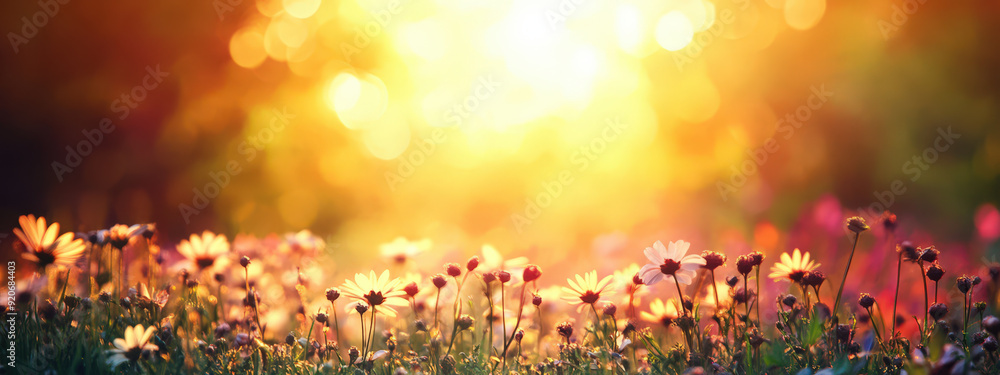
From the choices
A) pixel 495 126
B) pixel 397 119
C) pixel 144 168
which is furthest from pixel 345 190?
pixel 144 168

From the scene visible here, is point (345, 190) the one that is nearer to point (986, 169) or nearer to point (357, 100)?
point (357, 100)

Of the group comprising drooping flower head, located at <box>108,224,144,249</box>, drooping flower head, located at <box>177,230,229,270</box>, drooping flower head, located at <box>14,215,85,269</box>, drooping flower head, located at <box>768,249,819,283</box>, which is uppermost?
drooping flower head, located at <box>177,230,229,270</box>

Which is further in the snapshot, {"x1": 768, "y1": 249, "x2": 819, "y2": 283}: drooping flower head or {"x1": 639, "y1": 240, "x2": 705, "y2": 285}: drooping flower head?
{"x1": 768, "y1": 249, "x2": 819, "y2": 283}: drooping flower head

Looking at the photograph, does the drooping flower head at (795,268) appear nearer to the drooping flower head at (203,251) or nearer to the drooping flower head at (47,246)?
the drooping flower head at (203,251)

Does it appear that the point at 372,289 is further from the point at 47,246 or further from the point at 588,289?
the point at 47,246

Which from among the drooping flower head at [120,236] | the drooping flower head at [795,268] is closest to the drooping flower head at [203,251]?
the drooping flower head at [120,236]

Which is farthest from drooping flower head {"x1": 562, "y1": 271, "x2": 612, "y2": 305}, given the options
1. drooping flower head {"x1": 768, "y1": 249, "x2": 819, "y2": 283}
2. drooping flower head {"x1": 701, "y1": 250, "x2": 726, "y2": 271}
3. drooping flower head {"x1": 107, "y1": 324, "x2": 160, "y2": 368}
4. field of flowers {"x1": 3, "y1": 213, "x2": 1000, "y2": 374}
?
drooping flower head {"x1": 107, "y1": 324, "x2": 160, "y2": 368}

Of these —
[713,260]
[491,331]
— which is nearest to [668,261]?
[713,260]

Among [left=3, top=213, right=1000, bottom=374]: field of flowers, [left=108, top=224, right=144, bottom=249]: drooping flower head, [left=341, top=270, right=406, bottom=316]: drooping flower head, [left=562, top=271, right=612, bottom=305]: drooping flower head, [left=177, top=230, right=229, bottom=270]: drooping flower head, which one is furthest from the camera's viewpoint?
[left=177, top=230, right=229, bottom=270]: drooping flower head

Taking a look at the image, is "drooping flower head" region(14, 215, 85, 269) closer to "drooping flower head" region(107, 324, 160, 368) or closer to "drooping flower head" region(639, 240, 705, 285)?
"drooping flower head" region(107, 324, 160, 368)
